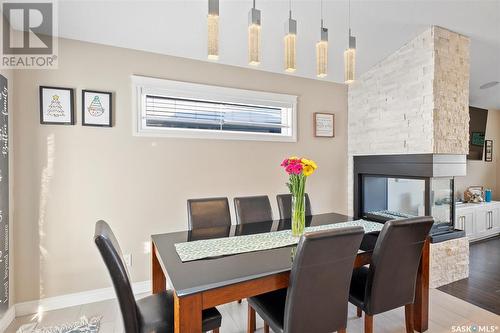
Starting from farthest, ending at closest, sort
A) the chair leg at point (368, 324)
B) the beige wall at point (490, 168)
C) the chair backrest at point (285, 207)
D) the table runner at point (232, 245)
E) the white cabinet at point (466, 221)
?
the beige wall at point (490, 168)
the white cabinet at point (466, 221)
the chair backrest at point (285, 207)
the chair leg at point (368, 324)
the table runner at point (232, 245)

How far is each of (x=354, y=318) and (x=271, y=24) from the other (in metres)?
2.92

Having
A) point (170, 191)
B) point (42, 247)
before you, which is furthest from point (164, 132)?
point (42, 247)

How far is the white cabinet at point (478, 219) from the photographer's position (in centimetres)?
418

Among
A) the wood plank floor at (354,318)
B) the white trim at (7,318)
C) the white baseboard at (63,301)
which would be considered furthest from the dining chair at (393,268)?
the white trim at (7,318)

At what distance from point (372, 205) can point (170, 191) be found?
283 centimetres

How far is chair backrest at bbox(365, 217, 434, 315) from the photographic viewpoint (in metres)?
1.74

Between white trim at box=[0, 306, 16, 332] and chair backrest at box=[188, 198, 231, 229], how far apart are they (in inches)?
65.3

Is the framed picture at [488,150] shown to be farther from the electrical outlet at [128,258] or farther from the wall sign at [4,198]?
the wall sign at [4,198]

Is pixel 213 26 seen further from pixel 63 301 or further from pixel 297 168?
pixel 63 301

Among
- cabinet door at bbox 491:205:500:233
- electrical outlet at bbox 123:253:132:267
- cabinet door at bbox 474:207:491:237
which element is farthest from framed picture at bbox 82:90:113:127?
cabinet door at bbox 491:205:500:233

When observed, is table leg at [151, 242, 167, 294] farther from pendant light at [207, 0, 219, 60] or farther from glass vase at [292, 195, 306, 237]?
pendant light at [207, 0, 219, 60]

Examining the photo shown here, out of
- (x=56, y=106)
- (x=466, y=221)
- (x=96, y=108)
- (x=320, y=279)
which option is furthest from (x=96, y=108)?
(x=466, y=221)

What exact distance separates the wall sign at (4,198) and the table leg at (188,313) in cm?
185

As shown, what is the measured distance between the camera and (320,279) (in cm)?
149
